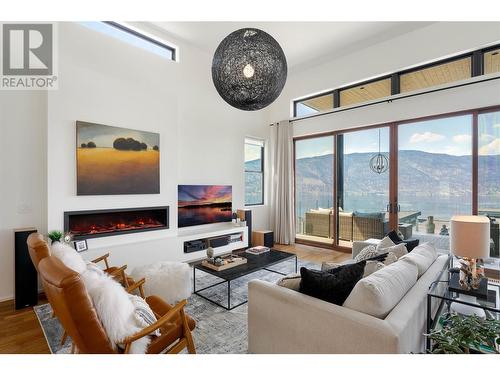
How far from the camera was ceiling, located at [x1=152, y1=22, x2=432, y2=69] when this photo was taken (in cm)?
411

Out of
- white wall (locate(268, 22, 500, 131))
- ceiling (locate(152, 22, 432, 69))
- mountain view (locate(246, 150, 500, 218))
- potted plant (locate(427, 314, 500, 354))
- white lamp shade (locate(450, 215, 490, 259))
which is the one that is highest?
ceiling (locate(152, 22, 432, 69))

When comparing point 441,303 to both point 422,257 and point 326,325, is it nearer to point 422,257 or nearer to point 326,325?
point 422,257

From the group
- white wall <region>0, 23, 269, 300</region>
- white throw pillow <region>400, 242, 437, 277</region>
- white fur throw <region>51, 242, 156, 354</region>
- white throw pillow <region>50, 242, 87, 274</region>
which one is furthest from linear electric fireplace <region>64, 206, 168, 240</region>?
white throw pillow <region>400, 242, 437, 277</region>

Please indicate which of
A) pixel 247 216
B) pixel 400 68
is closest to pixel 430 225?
pixel 400 68

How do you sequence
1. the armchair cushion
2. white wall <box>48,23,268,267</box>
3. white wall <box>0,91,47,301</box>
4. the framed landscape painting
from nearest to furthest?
the armchair cushion
white wall <box>0,91,47,301</box>
white wall <box>48,23,268,267</box>
the framed landscape painting

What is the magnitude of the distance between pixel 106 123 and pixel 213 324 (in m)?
2.96

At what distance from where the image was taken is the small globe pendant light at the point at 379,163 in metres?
4.74

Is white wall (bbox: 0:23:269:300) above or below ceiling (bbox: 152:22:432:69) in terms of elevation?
below

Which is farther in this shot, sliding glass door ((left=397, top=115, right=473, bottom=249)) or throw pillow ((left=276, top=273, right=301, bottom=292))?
sliding glass door ((left=397, top=115, right=473, bottom=249))

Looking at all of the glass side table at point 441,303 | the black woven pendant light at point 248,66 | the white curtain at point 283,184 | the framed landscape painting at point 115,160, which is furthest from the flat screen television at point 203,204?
the glass side table at point 441,303

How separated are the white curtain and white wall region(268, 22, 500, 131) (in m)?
0.38

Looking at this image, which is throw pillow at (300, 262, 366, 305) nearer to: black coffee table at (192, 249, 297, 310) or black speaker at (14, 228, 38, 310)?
black coffee table at (192, 249, 297, 310)
